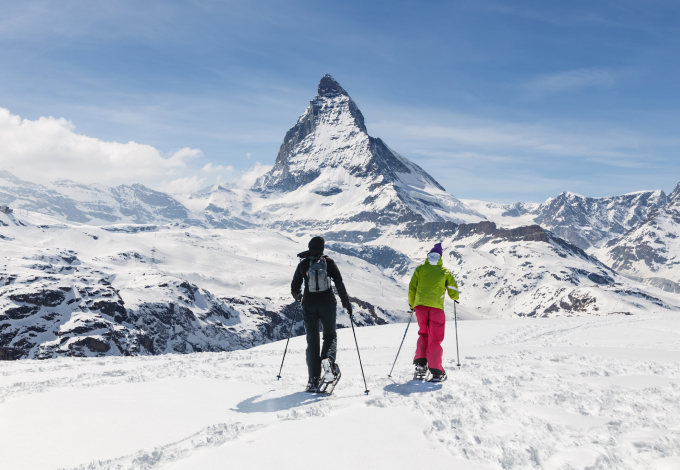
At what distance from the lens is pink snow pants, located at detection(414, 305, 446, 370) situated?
33.7 feet

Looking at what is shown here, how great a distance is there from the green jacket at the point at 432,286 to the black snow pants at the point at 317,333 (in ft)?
7.32

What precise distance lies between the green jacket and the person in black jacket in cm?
212

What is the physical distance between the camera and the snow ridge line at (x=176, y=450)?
5.05 m

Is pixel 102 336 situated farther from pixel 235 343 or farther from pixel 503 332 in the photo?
pixel 503 332

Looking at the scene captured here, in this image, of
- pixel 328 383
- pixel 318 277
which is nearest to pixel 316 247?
pixel 318 277

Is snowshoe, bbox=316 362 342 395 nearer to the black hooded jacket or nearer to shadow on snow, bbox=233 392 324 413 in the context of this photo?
shadow on snow, bbox=233 392 324 413

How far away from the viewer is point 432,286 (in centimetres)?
1073

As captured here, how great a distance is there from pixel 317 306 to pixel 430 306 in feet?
9.44

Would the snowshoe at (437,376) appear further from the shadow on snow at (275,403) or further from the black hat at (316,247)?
the black hat at (316,247)

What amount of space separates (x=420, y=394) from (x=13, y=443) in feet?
20.2

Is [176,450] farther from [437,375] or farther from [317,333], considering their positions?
[437,375]

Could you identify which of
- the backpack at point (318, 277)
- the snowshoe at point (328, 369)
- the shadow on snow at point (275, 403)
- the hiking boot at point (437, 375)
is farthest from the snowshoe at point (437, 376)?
the backpack at point (318, 277)


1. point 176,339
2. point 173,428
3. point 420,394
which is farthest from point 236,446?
point 176,339

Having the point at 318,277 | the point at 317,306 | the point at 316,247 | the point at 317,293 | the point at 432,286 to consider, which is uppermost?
the point at 316,247
